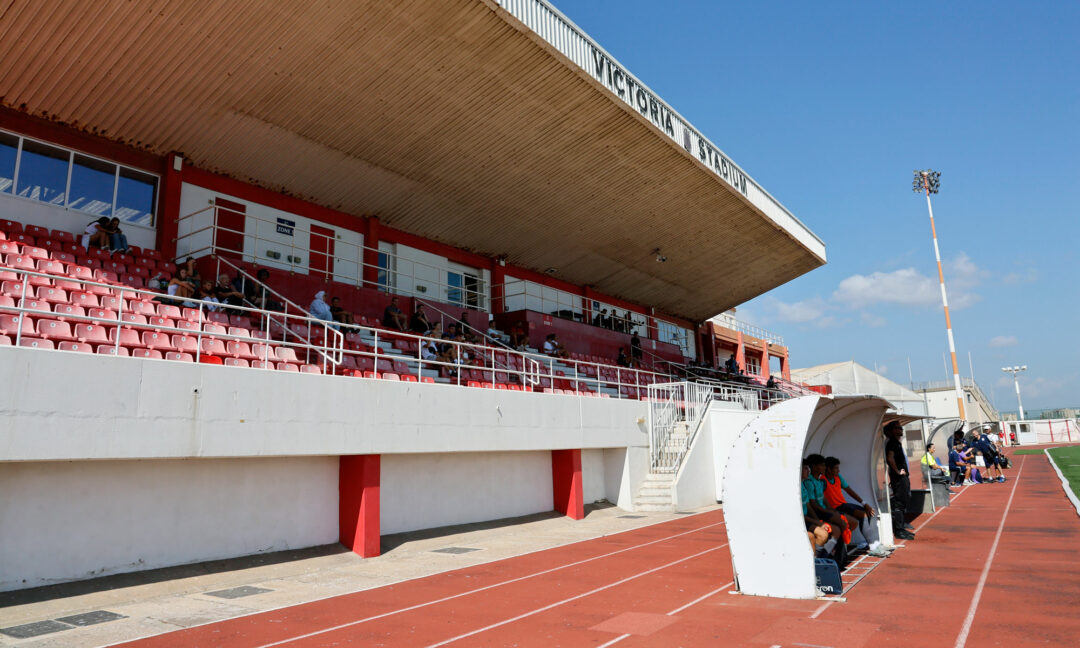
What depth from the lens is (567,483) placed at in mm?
17828

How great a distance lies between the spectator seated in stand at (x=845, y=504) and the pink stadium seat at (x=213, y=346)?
1003cm

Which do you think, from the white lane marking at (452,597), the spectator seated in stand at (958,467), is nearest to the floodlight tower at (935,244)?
the spectator seated in stand at (958,467)

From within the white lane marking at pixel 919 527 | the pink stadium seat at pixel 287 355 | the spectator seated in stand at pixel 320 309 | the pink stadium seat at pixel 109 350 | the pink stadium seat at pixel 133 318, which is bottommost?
the white lane marking at pixel 919 527

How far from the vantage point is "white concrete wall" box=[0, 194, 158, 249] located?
1389cm

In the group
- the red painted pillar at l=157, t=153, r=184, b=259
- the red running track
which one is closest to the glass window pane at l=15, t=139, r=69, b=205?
the red painted pillar at l=157, t=153, r=184, b=259

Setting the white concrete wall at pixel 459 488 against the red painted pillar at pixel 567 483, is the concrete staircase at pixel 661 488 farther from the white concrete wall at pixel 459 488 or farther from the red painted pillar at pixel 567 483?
→ the white concrete wall at pixel 459 488

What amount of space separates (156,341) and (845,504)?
37.1ft

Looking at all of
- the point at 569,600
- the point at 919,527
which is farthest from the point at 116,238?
the point at 919,527

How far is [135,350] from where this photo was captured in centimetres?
1052

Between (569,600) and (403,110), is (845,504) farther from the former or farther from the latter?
(403,110)

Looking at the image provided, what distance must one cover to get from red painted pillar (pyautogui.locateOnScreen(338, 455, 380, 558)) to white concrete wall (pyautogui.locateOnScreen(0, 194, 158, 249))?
7.81m

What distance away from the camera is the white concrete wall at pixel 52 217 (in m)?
13.9

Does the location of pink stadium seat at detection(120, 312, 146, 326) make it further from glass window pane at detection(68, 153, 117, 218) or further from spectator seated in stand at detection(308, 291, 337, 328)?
glass window pane at detection(68, 153, 117, 218)

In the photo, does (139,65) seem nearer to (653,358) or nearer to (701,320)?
(653,358)
